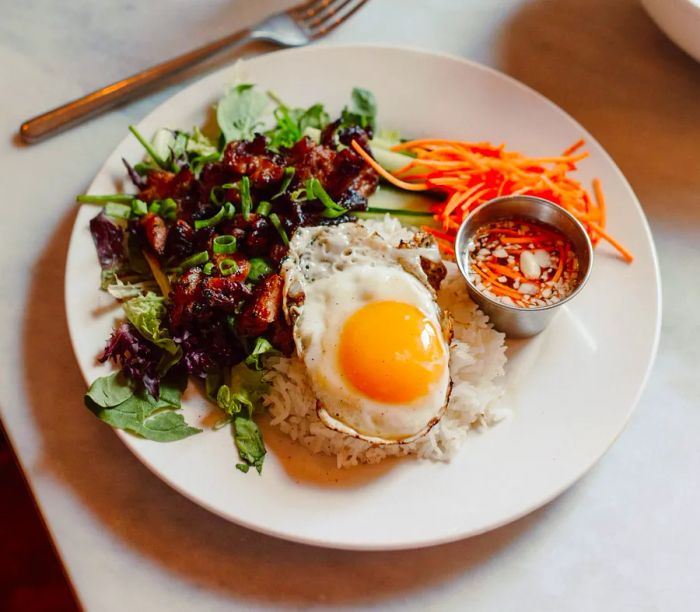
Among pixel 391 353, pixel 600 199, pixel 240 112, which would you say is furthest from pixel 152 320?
pixel 600 199

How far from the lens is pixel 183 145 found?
10.1 feet

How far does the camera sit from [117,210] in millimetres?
2893

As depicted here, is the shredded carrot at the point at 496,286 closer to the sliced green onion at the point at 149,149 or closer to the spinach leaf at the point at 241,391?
the spinach leaf at the point at 241,391

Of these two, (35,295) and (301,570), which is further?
(35,295)

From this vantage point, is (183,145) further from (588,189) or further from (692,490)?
(692,490)

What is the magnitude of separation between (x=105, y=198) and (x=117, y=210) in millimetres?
66

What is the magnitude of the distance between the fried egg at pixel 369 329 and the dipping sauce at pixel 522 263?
224 mm

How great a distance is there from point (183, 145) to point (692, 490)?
Answer: 241 centimetres

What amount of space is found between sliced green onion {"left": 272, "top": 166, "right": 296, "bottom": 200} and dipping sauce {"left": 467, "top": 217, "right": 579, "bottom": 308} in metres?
0.74

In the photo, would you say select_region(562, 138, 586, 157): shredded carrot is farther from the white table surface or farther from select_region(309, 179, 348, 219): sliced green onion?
select_region(309, 179, 348, 219): sliced green onion

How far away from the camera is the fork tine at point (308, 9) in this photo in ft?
12.0

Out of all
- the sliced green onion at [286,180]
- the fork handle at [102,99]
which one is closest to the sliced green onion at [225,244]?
the sliced green onion at [286,180]

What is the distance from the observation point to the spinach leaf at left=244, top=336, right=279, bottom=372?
2.54m

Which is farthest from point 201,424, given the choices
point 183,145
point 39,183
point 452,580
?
point 39,183
